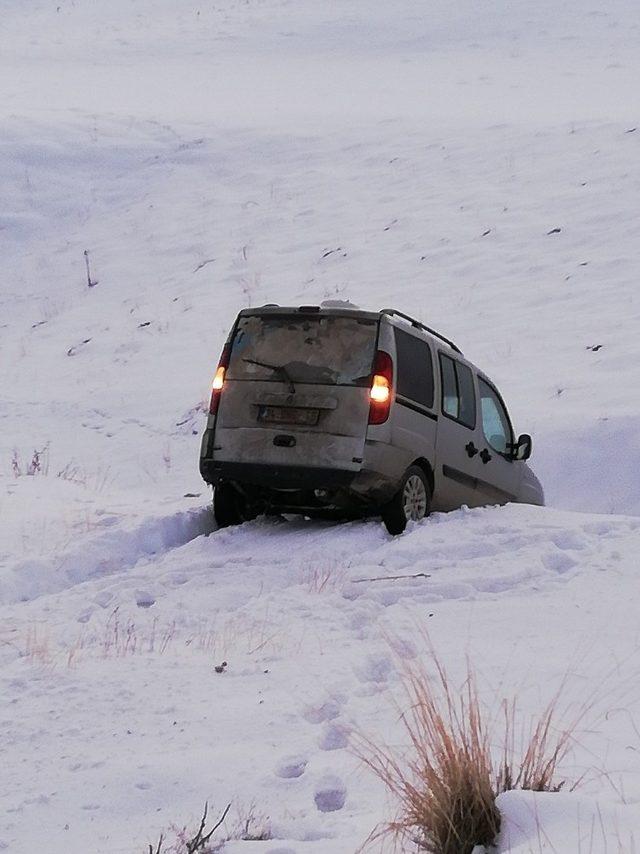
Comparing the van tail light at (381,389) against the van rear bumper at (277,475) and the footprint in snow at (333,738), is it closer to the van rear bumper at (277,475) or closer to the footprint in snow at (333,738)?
the van rear bumper at (277,475)

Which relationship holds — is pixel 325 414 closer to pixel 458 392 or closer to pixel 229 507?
pixel 229 507

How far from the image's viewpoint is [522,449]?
413 inches

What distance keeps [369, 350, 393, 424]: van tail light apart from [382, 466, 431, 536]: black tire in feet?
1.87

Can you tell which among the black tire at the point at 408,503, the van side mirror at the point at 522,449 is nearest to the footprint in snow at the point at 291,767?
the black tire at the point at 408,503

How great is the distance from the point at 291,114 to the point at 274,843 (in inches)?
1057

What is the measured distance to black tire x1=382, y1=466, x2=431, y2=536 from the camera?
27.6 ft

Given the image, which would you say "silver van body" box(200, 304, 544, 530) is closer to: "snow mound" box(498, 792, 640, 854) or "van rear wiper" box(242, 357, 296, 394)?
"van rear wiper" box(242, 357, 296, 394)

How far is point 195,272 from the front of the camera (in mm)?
20203

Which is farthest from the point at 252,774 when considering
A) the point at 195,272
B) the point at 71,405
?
the point at 195,272

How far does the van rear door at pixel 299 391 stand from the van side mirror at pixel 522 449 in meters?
2.39

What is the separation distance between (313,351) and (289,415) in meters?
0.57

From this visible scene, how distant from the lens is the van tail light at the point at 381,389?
832 cm

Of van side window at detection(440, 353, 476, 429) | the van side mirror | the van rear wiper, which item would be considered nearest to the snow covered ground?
van side window at detection(440, 353, 476, 429)

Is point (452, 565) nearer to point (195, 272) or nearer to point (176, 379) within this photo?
point (176, 379)
